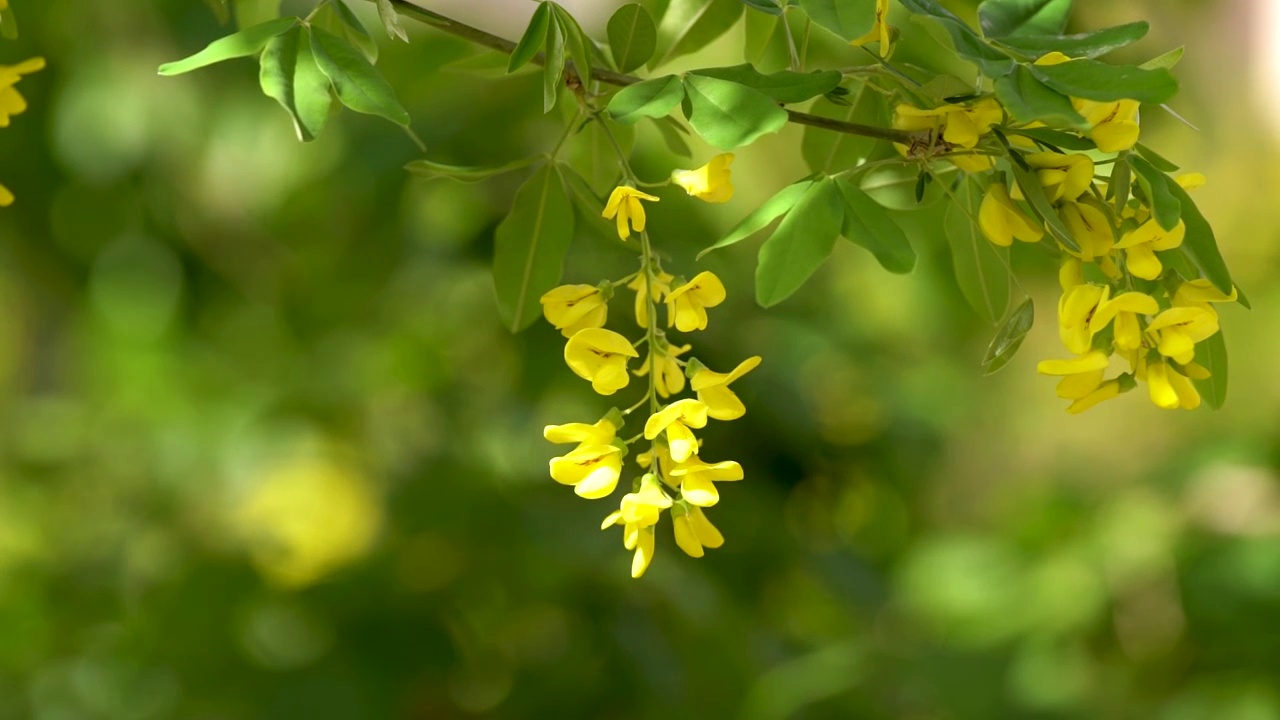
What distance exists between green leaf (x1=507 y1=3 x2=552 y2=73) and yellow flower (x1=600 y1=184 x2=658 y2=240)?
0.13ft

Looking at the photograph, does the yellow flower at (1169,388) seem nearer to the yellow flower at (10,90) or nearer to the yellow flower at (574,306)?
the yellow flower at (574,306)

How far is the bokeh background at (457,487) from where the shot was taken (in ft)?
3.37

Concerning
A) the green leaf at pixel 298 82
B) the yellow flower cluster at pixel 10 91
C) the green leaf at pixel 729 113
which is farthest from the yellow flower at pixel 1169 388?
the yellow flower cluster at pixel 10 91

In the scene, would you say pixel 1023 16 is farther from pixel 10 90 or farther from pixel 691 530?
pixel 10 90

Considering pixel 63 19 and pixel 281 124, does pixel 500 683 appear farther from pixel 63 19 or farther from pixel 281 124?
pixel 63 19

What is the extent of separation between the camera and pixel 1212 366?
1.10ft

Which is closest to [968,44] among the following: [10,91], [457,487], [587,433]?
[587,433]

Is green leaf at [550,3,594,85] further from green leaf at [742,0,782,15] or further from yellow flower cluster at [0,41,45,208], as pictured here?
yellow flower cluster at [0,41,45,208]

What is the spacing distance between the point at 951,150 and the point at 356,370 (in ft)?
3.13

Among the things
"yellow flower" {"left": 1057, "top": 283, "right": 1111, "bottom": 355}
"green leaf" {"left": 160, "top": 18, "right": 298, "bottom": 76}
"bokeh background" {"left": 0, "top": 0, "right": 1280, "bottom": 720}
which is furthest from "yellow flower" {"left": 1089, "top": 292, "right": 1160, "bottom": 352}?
"bokeh background" {"left": 0, "top": 0, "right": 1280, "bottom": 720}

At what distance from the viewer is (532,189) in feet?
1.16

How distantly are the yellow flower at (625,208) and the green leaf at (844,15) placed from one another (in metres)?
0.05

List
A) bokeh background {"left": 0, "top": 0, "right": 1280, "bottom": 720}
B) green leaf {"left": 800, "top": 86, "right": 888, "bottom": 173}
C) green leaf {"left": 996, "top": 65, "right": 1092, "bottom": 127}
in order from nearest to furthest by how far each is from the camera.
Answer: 1. green leaf {"left": 996, "top": 65, "right": 1092, "bottom": 127}
2. green leaf {"left": 800, "top": 86, "right": 888, "bottom": 173}
3. bokeh background {"left": 0, "top": 0, "right": 1280, "bottom": 720}

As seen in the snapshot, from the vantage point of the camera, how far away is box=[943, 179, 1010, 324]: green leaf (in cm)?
35
